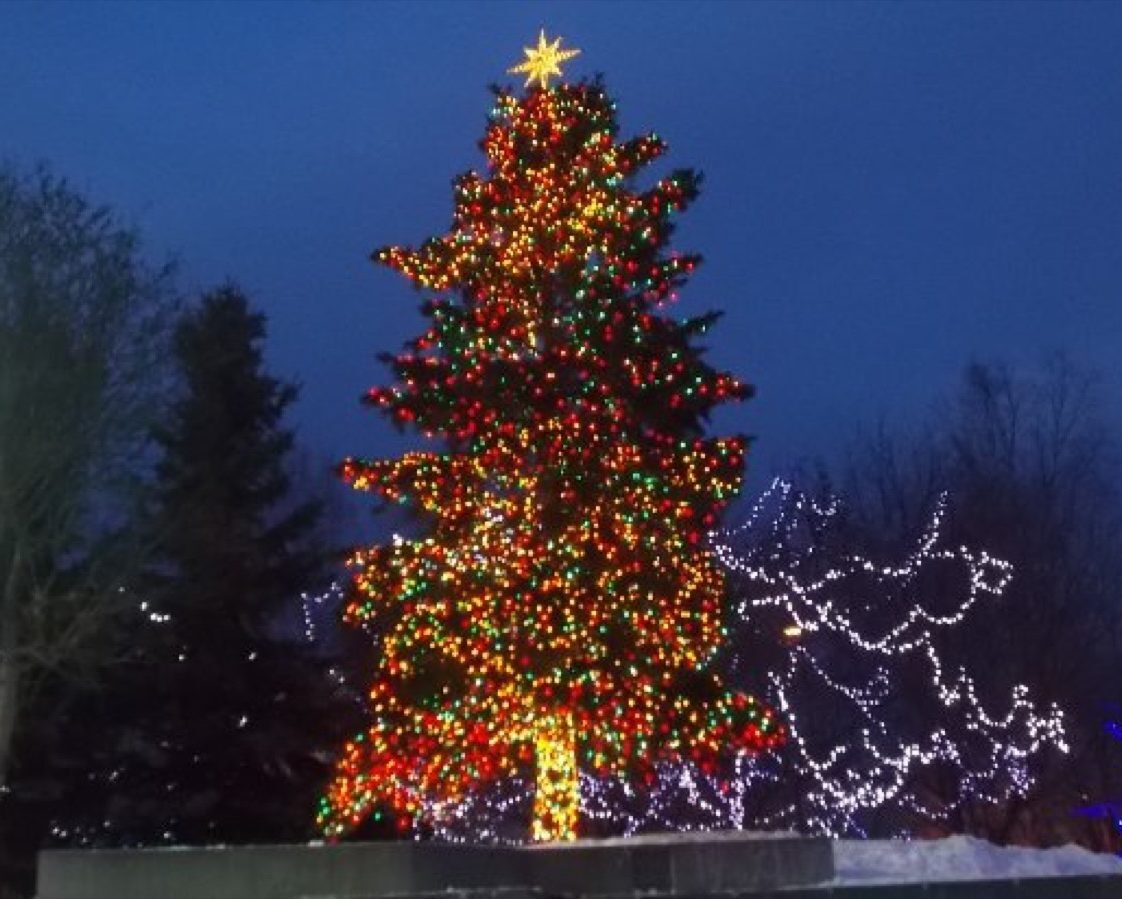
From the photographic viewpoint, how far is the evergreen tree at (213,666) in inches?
903

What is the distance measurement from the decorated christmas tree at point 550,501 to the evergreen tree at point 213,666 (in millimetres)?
2285

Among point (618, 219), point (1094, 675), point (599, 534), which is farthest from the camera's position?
point (1094, 675)

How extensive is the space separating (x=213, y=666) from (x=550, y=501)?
587 cm

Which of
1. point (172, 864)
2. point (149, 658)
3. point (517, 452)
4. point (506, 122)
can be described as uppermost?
point (506, 122)

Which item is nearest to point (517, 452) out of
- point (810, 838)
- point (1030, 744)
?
point (810, 838)

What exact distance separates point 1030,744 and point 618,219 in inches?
562

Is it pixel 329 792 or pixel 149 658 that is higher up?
pixel 149 658

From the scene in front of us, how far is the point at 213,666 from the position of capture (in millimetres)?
23312

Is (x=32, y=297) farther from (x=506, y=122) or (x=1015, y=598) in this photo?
(x=1015, y=598)

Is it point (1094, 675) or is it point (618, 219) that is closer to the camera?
point (618, 219)

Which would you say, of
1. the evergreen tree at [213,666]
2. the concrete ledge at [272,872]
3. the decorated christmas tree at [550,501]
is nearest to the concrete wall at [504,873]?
the concrete ledge at [272,872]

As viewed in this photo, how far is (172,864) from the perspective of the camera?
12883 millimetres

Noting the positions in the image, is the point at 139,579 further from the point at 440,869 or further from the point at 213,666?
the point at 440,869

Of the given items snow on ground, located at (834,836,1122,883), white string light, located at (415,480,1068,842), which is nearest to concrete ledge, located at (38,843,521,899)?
snow on ground, located at (834,836,1122,883)
